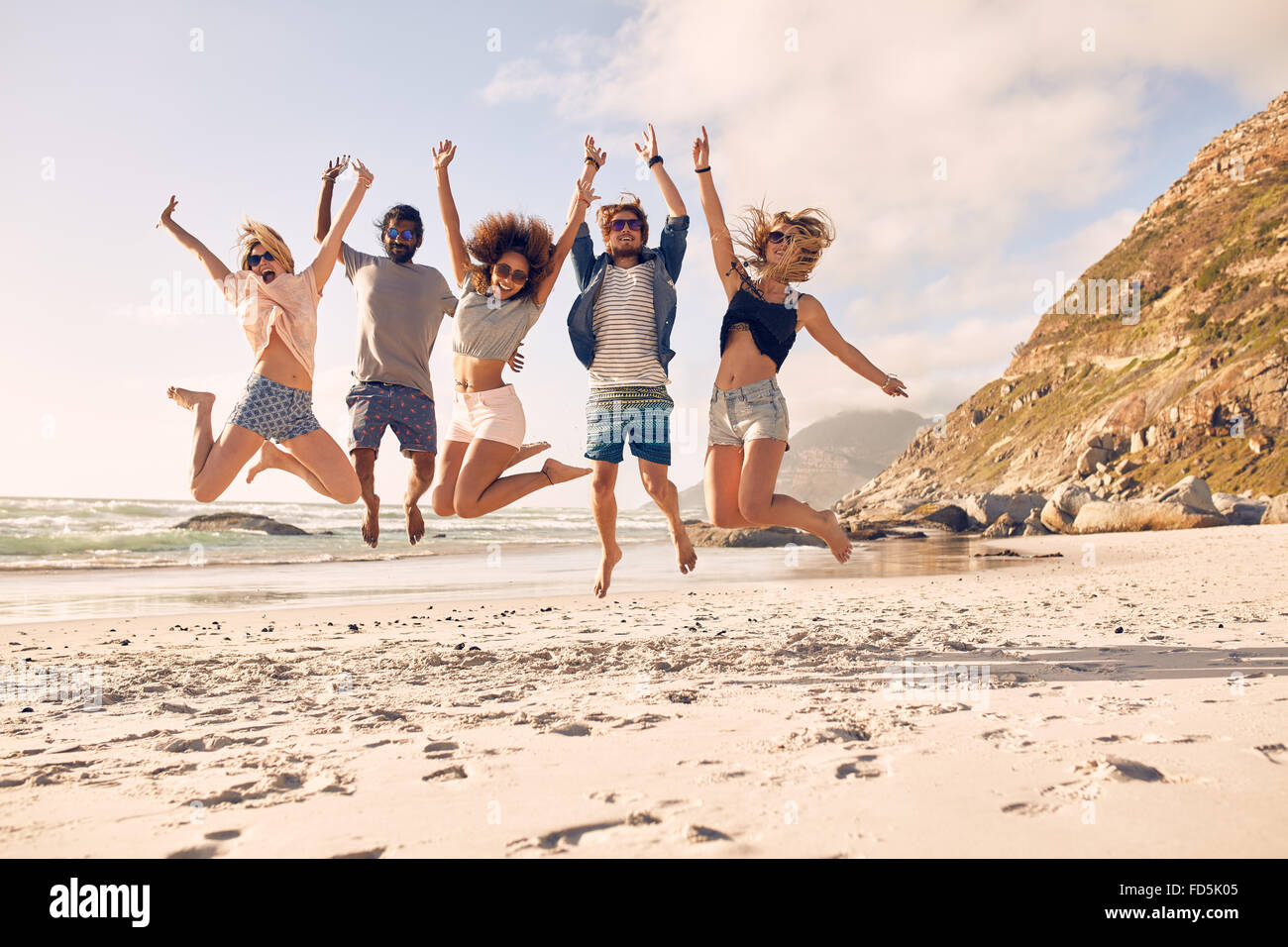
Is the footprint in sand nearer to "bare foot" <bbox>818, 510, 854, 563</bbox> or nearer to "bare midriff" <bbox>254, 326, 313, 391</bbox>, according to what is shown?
"bare foot" <bbox>818, 510, 854, 563</bbox>

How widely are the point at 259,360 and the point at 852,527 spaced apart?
2581 centimetres

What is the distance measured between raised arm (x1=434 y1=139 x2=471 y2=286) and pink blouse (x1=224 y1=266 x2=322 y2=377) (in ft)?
3.44

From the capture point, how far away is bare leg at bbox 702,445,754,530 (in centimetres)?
611

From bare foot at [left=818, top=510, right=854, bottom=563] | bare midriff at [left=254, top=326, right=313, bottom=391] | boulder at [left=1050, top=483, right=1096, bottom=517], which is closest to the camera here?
bare midriff at [left=254, top=326, right=313, bottom=391]

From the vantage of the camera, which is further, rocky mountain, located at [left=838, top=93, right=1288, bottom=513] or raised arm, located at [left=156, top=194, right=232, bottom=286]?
rocky mountain, located at [left=838, top=93, right=1288, bottom=513]

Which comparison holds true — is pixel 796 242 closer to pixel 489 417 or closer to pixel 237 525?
pixel 489 417

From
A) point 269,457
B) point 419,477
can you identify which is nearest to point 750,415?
point 419,477

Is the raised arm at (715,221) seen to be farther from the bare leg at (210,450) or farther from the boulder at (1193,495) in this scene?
the boulder at (1193,495)

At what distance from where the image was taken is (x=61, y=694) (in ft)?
17.8

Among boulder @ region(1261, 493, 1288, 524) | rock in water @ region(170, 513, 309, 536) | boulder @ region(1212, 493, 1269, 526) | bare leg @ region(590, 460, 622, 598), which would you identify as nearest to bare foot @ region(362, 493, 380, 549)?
bare leg @ region(590, 460, 622, 598)

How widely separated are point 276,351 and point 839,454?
144341mm

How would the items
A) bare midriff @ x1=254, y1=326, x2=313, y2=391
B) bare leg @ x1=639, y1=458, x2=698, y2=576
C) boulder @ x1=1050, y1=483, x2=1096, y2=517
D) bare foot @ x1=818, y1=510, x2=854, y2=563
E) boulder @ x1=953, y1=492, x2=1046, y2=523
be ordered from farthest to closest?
boulder @ x1=953, y1=492, x2=1046, y2=523 < boulder @ x1=1050, y1=483, x2=1096, y2=517 < bare foot @ x1=818, y1=510, x2=854, y2=563 < bare leg @ x1=639, y1=458, x2=698, y2=576 < bare midriff @ x1=254, y1=326, x2=313, y2=391

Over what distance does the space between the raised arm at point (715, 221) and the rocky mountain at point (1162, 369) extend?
112ft

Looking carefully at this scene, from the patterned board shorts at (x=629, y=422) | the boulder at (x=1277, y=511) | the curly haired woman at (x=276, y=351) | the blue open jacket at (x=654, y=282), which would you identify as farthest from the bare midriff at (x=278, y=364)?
the boulder at (x=1277, y=511)
